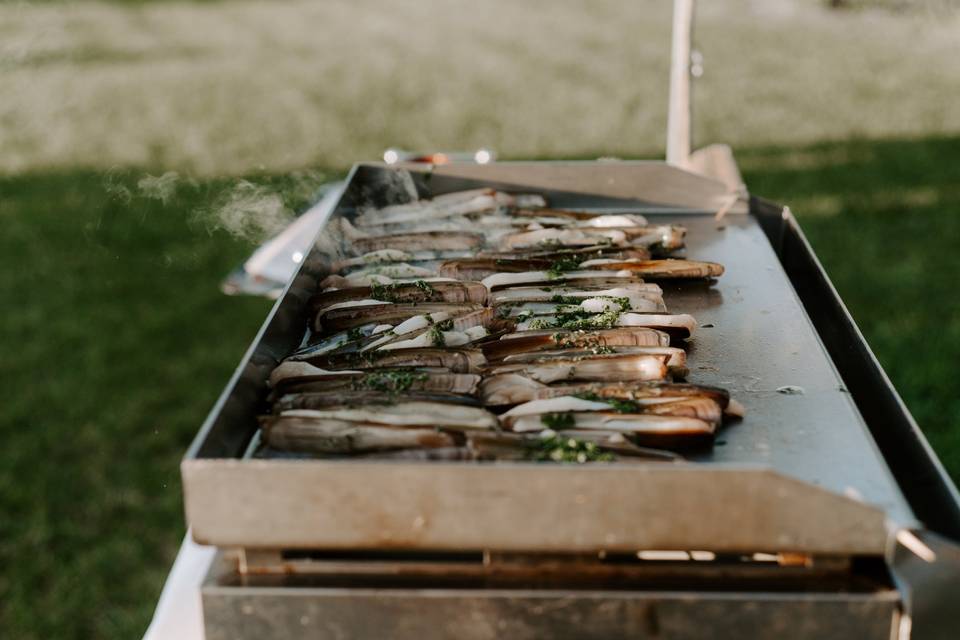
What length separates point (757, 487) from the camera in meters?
1.72

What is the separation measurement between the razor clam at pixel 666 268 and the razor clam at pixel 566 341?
1.80 feet

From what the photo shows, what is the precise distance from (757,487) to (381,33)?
52.3ft

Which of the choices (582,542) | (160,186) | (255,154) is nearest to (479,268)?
(582,542)

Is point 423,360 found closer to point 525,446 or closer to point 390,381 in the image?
point 390,381

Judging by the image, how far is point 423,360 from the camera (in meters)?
2.44

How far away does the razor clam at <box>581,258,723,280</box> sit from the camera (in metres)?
3.07

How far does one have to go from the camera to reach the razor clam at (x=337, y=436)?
2.03 meters

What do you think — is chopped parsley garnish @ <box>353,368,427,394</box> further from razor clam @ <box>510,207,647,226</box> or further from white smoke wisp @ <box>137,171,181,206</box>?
white smoke wisp @ <box>137,171,181,206</box>

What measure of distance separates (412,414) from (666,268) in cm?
122

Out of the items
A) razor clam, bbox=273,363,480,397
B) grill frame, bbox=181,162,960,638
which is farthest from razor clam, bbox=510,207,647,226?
grill frame, bbox=181,162,960,638

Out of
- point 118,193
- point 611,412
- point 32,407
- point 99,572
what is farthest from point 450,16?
point 611,412

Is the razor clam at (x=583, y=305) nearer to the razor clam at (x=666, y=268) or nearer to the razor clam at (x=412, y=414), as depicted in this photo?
the razor clam at (x=666, y=268)


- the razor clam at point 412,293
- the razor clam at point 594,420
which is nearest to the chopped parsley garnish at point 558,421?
the razor clam at point 594,420

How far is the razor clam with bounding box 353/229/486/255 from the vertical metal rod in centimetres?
173
